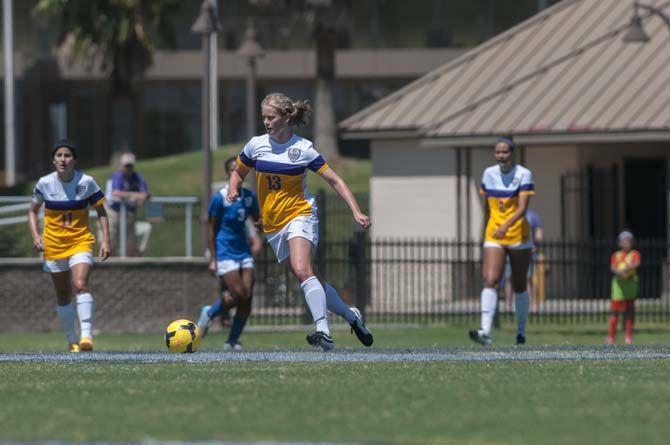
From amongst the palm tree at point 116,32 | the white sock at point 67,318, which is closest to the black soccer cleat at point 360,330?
the white sock at point 67,318

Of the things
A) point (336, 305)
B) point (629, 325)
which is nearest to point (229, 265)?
point (336, 305)

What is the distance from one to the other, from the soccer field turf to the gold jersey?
2.92 metres

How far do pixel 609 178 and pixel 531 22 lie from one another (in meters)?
4.33

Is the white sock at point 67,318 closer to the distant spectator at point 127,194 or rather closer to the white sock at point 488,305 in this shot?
the white sock at point 488,305

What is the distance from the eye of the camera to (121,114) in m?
53.8

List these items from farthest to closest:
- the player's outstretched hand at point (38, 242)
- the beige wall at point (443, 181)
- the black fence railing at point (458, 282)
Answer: the beige wall at point (443, 181), the black fence railing at point (458, 282), the player's outstretched hand at point (38, 242)

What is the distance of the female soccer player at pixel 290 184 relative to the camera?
1340 cm

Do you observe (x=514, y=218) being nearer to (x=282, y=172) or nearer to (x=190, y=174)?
(x=282, y=172)

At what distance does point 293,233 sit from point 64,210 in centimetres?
313

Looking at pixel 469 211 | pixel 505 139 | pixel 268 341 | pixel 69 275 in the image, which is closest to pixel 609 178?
pixel 469 211

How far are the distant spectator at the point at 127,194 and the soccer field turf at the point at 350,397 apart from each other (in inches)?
477

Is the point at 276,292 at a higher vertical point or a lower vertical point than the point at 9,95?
lower

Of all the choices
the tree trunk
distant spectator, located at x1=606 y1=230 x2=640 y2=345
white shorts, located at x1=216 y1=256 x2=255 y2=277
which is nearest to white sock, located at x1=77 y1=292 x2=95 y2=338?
white shorts, located at x1=216 y1=256 x2=255 y2=277

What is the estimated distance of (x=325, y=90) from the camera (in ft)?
147
